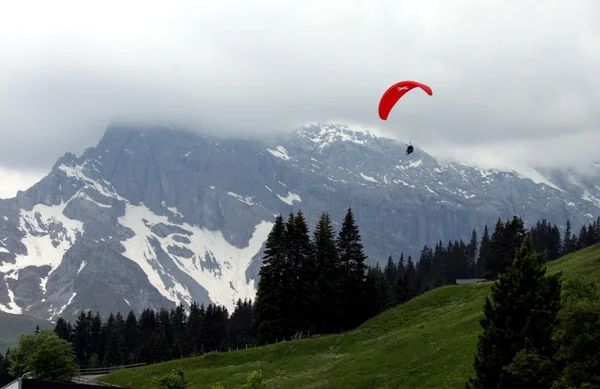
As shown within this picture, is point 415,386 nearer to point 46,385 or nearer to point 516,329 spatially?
point 516,329

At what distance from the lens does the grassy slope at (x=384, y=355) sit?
48.5m

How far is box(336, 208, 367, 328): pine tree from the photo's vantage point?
8062cm

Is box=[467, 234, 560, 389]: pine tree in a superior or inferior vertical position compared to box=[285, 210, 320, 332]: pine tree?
inferior

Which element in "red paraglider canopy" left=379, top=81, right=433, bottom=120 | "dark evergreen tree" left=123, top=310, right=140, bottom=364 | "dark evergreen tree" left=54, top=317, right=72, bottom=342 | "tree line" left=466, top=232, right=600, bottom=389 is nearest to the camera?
"tree line" left=466, top=232, right=600, bottom=389

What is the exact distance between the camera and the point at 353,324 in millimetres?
80500

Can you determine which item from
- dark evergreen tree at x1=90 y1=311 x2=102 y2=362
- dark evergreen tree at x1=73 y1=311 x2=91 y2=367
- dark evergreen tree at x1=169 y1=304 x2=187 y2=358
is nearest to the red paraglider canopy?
dark evergreen tree at x1=169 y1=304 x2=187 y2=358

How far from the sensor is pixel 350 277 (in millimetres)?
82500

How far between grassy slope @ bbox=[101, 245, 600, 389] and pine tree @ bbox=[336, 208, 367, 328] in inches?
213

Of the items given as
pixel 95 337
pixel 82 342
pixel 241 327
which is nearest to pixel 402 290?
pixel 241 327

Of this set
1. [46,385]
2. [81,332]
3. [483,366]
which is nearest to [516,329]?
[483,366]

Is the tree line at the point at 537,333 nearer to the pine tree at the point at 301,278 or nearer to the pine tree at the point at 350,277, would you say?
the pine tree at the point at 350,277

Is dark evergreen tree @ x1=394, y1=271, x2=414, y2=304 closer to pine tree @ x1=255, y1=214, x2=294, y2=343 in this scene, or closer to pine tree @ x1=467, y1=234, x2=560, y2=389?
pine tree @ x1=255, y1=214, x2=294, y2=343

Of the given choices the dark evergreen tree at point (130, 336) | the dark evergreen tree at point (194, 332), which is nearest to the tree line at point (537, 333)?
the dark evergreen tree at point (194, 332)

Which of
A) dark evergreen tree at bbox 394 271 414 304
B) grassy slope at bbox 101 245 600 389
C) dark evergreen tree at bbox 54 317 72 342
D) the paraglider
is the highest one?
the paraglider
